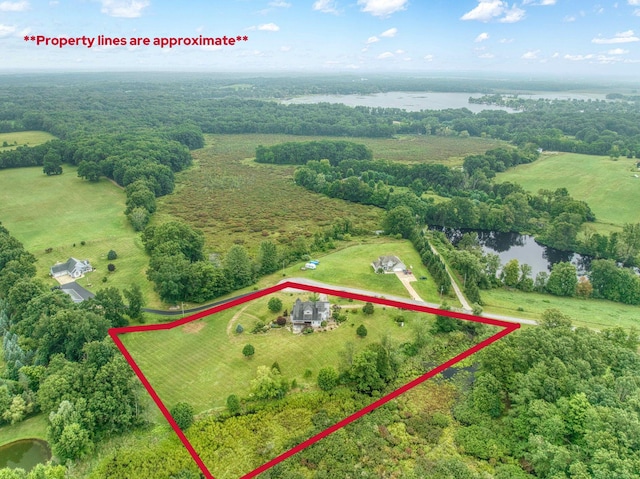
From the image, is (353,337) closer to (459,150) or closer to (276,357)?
(276,357)

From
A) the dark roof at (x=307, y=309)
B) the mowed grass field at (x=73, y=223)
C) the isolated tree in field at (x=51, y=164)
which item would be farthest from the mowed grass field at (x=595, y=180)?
the isolated tree in field at (x=51, y=164)

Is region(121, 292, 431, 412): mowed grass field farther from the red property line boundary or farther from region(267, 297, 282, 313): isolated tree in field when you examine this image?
the red property line boundary

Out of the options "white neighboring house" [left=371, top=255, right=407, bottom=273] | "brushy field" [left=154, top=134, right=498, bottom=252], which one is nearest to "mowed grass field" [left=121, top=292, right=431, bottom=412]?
"white neighboring house" [left=371, top=255, right=407, bottom=273]

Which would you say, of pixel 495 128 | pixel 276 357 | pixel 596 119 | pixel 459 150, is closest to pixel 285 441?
pixel 276 357

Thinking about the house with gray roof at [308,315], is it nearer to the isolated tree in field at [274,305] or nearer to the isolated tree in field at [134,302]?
the isolated tree in field at [274,305]

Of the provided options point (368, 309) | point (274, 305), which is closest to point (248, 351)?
point (274, 305)

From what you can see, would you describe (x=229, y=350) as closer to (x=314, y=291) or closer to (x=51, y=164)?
(x=314, y=291)
